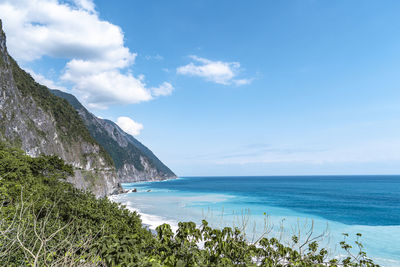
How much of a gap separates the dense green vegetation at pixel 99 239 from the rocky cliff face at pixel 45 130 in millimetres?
28850

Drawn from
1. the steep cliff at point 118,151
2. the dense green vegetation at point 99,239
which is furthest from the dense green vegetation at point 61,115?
the steep cliff at point 118,151

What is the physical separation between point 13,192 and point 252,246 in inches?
471

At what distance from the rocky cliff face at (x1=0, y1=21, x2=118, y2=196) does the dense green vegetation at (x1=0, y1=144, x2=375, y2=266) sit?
28.9 m

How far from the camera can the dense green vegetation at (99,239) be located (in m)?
4.33

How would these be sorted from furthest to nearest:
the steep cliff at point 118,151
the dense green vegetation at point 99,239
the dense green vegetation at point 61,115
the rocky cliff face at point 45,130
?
the steep cliff at point 118,151
the dense green vegetation at point 61,115
the rocky cliff face at point 45,130
the dense green vegetation at point 99,239

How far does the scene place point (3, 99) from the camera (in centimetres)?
3906

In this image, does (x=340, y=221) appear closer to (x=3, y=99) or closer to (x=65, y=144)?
(x=3, y=99)

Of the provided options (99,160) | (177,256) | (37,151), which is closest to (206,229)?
(177,256)

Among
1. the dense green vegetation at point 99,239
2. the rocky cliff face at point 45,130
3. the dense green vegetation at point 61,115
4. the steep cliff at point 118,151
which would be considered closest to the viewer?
the dense green vegetation at point 99,239

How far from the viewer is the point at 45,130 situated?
54.2 metres

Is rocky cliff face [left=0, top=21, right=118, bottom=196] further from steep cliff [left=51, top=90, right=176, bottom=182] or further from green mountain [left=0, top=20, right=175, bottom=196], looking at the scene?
steep cliff [left=51, top=90, right=176, bottom=182]

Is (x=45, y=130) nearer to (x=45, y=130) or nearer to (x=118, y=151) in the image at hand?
(x=45, y=130)

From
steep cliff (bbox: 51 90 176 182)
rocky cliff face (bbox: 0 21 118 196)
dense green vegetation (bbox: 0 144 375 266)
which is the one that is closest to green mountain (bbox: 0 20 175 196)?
rocky cliff face (bbox: 0 21 118 196)

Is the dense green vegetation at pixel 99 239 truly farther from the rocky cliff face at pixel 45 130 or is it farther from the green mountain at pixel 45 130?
the rocky cliff face at pixel 45 130
